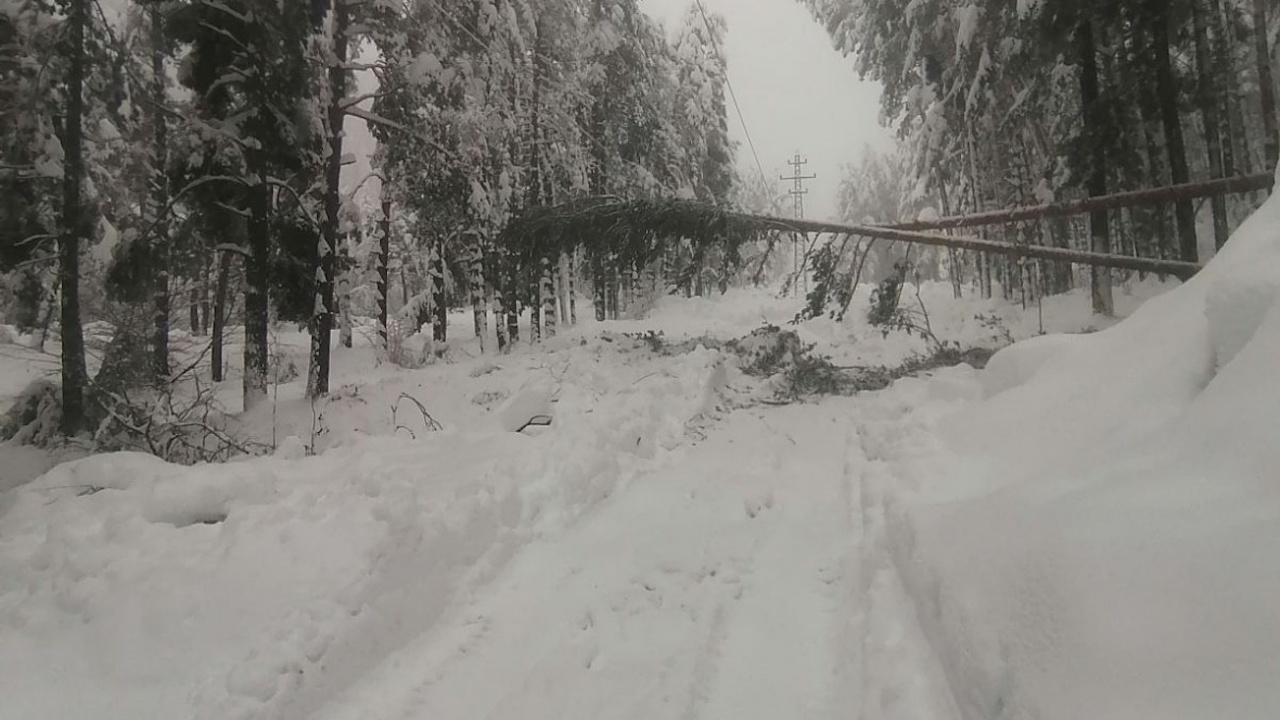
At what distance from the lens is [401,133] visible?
14398mm

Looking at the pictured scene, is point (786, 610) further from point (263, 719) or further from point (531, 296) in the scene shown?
point (531, 296)

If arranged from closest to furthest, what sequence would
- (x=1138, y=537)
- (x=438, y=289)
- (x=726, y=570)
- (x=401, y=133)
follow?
(x=1138, y=537) < (x=726, y=570) < (x=401, y=133) < (x=438, y=289)

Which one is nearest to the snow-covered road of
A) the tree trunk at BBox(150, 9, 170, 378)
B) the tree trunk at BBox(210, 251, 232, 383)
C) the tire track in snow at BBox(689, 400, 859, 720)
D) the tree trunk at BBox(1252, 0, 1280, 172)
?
the tire track in snow at BBox(689, 400, 859, 720)

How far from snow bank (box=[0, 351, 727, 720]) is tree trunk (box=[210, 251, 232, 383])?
1163 centimetres

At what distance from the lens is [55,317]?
14.0 metres

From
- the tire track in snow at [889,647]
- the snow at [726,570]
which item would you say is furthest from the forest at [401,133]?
the tire track in snow at [889,647]

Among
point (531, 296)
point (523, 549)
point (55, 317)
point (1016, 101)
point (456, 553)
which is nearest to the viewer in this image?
point (456, 553)

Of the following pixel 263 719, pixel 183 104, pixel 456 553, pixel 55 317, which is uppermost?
pixel 183 104

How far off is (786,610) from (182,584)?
343 centimetres

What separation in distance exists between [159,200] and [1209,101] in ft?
66.8

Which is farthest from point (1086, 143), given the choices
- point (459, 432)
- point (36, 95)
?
point (36, 95)

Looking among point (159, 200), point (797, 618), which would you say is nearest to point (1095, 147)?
point (797, 618)

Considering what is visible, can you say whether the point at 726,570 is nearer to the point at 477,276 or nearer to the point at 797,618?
the point at 797,618

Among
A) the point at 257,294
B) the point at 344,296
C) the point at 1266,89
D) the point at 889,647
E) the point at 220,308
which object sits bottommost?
the point at 889,647
